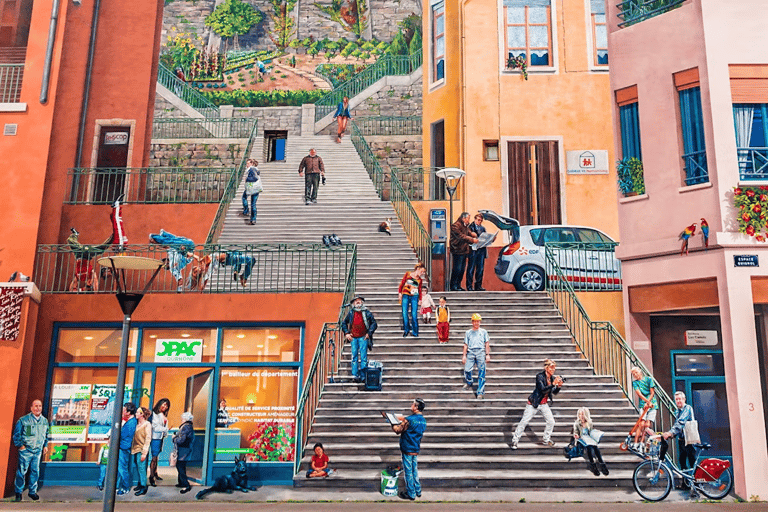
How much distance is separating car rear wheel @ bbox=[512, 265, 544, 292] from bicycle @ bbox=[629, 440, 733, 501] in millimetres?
5282

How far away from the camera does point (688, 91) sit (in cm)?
1308

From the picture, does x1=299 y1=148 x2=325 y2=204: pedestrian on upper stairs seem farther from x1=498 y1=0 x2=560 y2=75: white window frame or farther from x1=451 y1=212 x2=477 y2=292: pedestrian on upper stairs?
x1=498 y1=0 x2=560 y2=75: white window frame

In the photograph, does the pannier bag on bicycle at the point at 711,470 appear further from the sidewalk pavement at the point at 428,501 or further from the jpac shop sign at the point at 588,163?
the jpac shop sign at the point at 588,163

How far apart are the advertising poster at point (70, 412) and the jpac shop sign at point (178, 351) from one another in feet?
4.95

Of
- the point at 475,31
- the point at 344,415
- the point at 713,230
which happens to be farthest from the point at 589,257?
the point at 475,31

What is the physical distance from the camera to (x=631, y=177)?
1380 cm

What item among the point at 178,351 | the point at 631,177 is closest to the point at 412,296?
the point at 178,351

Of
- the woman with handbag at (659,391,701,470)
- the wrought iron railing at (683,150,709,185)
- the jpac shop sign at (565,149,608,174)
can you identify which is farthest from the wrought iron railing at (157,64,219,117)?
the woman with handbag at (659,391,701,470)

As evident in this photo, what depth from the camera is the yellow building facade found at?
18.7 metres

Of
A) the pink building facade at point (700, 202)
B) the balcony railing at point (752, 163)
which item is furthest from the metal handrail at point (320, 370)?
the balcony railing at point (752, 163)

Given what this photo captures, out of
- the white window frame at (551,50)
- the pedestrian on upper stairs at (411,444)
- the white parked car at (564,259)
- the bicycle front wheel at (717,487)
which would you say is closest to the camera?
the pedestrian on upper stairs at (411,444)

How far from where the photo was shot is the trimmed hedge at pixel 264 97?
28422mm

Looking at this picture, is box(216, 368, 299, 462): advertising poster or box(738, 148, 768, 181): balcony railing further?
box(216, 368, 299, 462): advertising poster

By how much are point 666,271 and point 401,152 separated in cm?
1096
